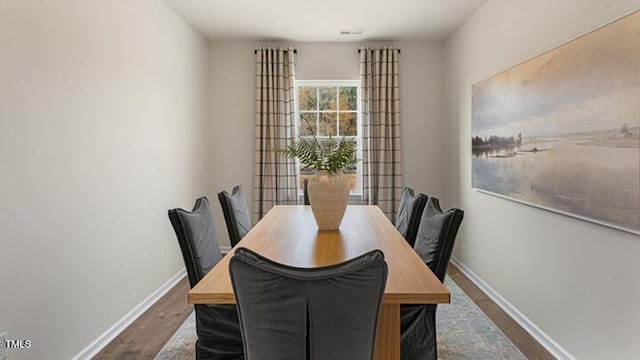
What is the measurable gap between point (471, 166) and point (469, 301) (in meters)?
1.36

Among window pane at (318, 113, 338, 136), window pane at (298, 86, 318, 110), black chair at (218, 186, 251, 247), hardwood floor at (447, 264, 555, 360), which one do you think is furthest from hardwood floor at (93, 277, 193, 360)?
window pane at (298, 86, 318, 110)

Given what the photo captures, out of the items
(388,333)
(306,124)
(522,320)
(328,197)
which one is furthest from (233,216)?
(306,124)

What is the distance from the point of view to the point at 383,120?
17.0 feet

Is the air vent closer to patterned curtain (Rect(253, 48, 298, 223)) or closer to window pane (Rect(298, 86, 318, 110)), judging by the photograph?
patterned curtain (Rect(253, 48, 298, 223))

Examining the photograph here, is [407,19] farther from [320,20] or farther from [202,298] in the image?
[202,298]

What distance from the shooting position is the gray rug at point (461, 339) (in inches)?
104

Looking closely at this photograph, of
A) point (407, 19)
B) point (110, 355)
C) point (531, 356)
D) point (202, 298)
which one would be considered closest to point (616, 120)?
point (531, 356)

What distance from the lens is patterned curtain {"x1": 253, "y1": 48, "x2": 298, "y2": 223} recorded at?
5.20 metres

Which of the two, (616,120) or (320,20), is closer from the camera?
(616,120)

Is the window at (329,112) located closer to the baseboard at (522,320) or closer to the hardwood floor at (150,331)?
the baseboard at (522,320)

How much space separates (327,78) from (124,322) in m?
3.49

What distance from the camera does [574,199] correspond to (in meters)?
2.43

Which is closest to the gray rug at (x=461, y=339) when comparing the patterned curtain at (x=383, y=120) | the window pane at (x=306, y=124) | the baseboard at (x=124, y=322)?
the baseboard at (x=124, y=322)

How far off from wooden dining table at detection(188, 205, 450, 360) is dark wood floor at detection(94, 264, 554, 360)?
1091mm
